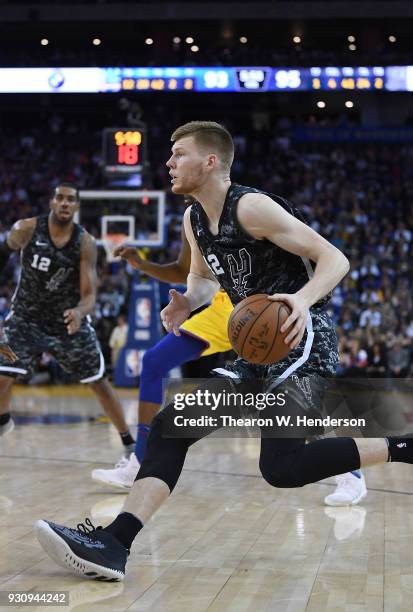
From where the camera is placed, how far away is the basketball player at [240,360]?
329cm

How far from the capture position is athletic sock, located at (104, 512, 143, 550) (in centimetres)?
334

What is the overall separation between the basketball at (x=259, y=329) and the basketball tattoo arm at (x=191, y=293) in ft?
1.96

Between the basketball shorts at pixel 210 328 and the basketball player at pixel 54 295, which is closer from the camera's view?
the basketball shorts at pixel 210 328

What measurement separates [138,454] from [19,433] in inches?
145

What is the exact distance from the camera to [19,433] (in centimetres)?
885

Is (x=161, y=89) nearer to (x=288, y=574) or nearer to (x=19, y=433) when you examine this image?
(x=19, y=433)

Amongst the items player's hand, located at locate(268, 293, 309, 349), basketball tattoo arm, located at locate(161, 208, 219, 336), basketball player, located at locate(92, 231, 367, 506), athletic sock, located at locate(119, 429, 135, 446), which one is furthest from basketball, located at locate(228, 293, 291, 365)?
athletic sock, located at locate(119, 429, 135, 446)

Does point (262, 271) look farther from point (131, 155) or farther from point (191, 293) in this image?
point (131, 155)

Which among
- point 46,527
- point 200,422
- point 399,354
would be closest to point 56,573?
point 46,527

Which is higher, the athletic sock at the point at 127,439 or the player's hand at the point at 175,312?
the player's hand at the point at 175,312

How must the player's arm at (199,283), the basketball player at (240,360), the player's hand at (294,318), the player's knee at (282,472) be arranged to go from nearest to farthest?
the player's hand at (294,318)
the basketball player at (240,360)
the player's knee at (282,472)
the player's arm at (199,283)

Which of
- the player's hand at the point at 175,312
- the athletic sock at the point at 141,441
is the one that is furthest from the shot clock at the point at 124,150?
the player's hand at the point at 175,312

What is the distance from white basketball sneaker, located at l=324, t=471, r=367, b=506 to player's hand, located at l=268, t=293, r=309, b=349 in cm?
228

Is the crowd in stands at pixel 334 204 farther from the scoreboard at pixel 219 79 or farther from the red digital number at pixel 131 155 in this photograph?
the red digital number at pixel 131 155
